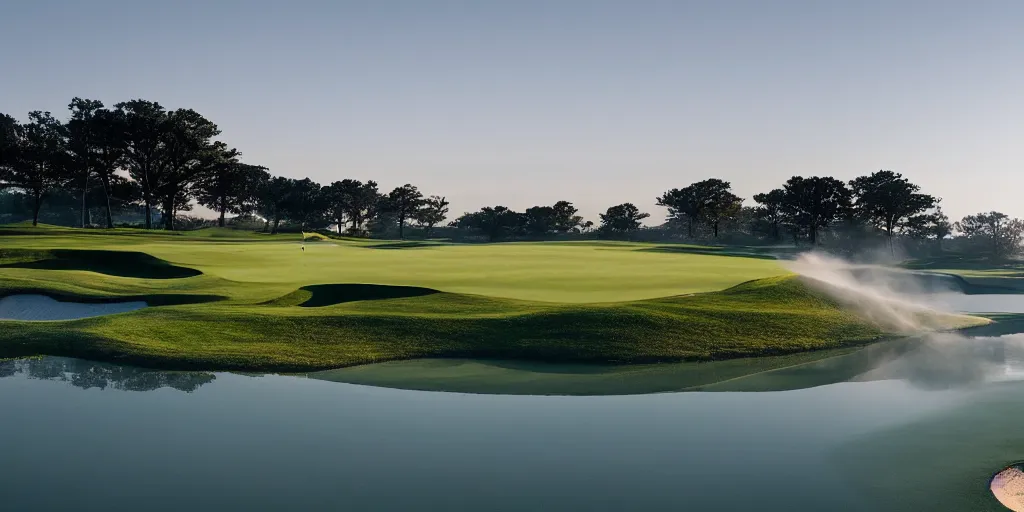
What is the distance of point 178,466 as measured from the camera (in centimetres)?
1034

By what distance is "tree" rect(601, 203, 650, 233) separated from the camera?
151 m

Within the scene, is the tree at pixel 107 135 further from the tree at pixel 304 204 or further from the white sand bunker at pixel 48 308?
the white sand bunker at pixel 48 308

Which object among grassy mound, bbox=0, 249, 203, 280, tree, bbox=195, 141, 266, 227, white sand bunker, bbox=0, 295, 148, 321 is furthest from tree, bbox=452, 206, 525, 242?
white sand bunker, bbox=0, 295, 148, 321

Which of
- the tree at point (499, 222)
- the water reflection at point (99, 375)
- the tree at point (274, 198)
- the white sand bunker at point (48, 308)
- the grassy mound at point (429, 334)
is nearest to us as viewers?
the water reflection at point (99, 375)

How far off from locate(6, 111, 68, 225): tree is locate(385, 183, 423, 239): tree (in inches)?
2684

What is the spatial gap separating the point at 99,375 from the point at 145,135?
260 ft

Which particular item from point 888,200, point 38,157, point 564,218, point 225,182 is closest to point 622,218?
point 564,218

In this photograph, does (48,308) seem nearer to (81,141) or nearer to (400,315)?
(400,315)

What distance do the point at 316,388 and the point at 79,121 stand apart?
284 ft

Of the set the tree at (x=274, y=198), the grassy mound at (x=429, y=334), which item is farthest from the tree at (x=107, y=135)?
the grassy mound at (x=429, y=334)

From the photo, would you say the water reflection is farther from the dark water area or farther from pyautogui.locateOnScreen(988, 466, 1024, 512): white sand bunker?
pyautogui.locateOnScreen(988, 466, 1024, 512): white sand bunker

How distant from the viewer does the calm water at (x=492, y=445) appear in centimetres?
927

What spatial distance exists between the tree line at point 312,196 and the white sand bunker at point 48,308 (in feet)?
205

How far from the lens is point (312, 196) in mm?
135500
